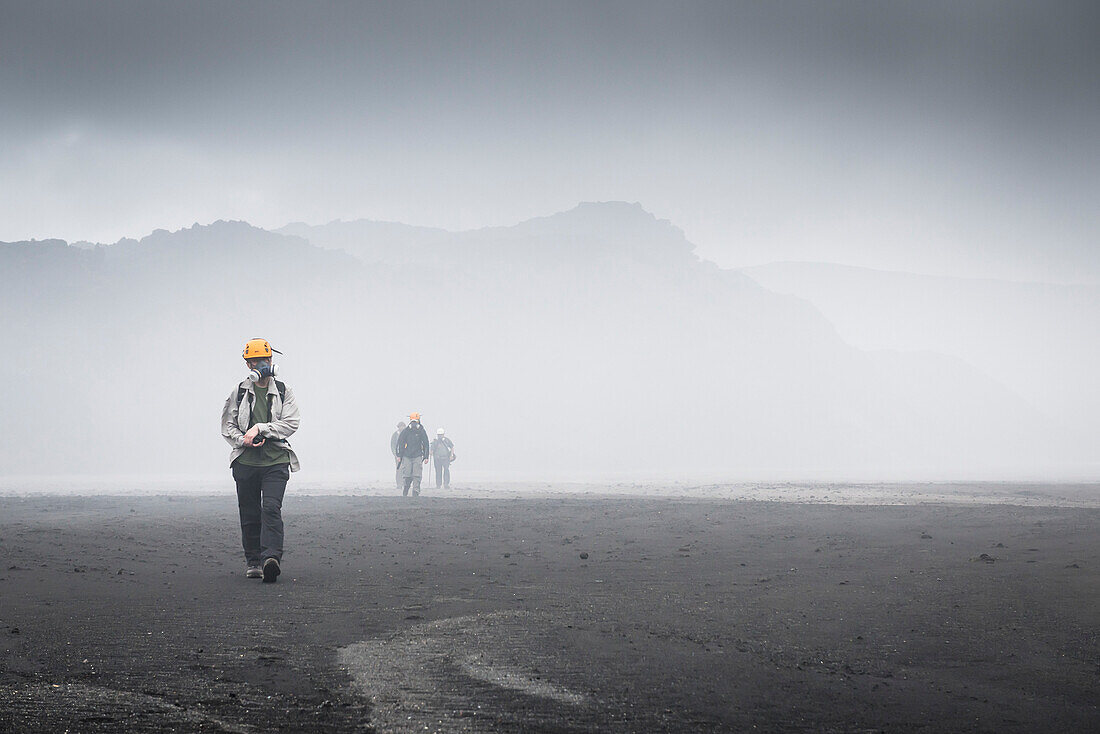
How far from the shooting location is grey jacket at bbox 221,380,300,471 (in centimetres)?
904

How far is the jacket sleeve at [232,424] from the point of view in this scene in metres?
9.02

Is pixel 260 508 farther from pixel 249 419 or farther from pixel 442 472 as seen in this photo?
pixel 442 472

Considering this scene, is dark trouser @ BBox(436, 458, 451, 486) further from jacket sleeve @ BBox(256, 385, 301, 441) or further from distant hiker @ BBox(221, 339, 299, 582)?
distant hiker @ BBox(221, 339, 299, 582)

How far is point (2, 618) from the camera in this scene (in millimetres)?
6387

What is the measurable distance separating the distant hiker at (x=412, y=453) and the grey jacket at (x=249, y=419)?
1549 cm

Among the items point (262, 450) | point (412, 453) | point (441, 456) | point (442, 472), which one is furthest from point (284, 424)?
point (442, 472)

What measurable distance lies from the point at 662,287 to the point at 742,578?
121380 mm

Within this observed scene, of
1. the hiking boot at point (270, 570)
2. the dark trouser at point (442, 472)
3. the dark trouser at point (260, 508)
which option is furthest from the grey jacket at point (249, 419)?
the dark trouser at point (442, 472)

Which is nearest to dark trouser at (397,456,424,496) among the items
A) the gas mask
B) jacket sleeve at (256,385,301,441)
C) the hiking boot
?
jacket sleeve at (256,385,301,441)

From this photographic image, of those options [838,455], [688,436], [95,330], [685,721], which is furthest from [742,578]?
A: [95,330]

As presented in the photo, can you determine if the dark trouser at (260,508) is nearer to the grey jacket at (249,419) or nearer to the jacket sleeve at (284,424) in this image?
the grey jacket at (249,419)

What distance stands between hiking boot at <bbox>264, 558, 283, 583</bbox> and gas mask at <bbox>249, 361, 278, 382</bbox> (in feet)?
6.21

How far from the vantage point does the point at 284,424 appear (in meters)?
9.21

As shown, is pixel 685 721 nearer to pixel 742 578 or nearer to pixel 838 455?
pixel 742 578
